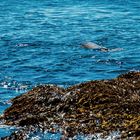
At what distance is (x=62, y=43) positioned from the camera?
83.1ft

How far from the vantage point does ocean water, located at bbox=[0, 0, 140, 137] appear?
18422 mm

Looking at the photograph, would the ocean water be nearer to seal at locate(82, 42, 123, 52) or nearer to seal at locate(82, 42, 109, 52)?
seal at locate(82, 42, 123, 52)

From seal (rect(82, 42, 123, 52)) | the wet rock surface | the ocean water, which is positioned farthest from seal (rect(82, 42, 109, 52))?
the wet rock surface

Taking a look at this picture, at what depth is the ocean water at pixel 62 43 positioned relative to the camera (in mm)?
18422

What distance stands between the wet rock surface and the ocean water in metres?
0.73

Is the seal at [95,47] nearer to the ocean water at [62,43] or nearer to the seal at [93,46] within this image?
the seal at [93,46]

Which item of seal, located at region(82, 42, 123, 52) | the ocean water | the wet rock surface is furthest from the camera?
seal, located at region(82, 42, 123, 52)

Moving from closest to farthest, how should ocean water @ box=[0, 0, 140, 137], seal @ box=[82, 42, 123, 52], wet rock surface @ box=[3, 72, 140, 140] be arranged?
wet rock surface @ box=[3, 72, 140, 140]
ocean water @ box=[0, 0, 140, 137]
seal @ box=[82, 42, 123, 52]

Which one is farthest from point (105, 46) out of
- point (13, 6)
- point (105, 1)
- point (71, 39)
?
point (105, 1)

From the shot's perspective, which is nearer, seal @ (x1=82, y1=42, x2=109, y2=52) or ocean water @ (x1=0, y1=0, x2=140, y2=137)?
ocean water @ (x1=0, y1=0, x2=140, y2=137)

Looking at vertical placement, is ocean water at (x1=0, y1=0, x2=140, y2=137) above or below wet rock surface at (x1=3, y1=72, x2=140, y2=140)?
below

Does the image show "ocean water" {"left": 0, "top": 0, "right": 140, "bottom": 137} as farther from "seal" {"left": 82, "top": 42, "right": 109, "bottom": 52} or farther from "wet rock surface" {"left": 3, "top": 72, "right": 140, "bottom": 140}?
"wet rock surface" {"left": 3, "top": 72, "right": 140, "bottom": 140}

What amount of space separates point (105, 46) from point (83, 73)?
5839 millimetres

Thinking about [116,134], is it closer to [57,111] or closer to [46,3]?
[57,111]
